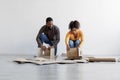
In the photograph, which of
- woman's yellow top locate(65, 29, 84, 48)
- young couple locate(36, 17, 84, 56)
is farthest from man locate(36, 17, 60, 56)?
woman's yellow top locate(65, 29, 84, 48)

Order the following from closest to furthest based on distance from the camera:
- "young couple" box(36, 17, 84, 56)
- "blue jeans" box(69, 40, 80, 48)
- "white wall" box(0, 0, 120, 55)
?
"young couple" box(36, 17, 84, 56) < "blue jeans" box(69, 40, 80, 48) < "white wall" box(0, 0, 120, 55)

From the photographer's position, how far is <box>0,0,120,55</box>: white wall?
24.2ft

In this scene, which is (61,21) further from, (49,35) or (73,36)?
(73,36)

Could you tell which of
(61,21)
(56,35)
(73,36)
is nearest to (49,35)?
(56,35)

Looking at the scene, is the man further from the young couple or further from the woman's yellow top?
the woman's yellow top

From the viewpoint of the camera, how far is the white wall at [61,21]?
7383 millimetres

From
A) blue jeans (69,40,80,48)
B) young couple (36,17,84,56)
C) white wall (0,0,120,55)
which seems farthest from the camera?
white wall (0,0,120,55)

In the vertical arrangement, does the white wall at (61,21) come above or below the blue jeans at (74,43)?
above

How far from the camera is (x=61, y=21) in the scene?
7406 mm

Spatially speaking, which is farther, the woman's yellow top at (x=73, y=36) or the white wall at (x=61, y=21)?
the white wall at (x=61, y=21)

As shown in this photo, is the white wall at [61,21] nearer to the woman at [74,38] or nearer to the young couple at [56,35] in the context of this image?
the young couple at [56,35]

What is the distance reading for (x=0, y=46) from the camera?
291 inches

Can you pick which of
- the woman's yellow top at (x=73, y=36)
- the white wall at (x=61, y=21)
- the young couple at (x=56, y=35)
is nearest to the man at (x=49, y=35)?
the young couple at (x=56, y=35)
